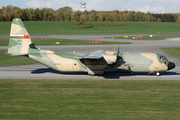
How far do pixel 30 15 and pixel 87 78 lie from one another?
537 feet

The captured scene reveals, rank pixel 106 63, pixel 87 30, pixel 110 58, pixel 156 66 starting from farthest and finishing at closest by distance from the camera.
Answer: pixel 87 30 → pixel 156 66 → pixel 106 63 → pixel 110 58

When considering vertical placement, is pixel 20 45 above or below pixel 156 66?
above

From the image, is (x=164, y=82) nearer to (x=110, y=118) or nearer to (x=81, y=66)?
(x=81, y=66)

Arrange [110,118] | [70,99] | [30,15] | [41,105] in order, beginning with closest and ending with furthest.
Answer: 1. [110,118]
2. [41,105]
3. [70,99]
4. [30,15]

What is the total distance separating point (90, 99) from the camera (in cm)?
1978

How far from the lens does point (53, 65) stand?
28938mm

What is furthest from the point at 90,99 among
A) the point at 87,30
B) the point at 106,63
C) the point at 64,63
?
the point at 87,30

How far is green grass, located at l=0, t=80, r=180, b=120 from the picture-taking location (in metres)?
16.2

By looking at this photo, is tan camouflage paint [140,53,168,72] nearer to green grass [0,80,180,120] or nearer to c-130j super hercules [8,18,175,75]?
c-130j super hercules [8,18,175,75]

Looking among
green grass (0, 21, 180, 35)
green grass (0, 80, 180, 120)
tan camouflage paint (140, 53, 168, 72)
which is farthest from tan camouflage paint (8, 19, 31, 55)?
green grass (0, 21, 180, 35)

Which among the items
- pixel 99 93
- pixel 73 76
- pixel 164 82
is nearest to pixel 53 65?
pixel 73 76

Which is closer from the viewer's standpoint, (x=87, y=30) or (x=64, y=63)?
(x=64, y=63)

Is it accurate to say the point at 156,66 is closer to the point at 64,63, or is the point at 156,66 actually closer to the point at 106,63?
the point at 106,63

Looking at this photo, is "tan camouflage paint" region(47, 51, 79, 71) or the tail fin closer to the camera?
"tan camouflage paint" region(47, 51, 79, 71)
